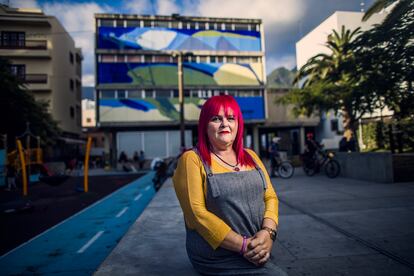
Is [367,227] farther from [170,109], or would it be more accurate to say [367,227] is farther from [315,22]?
[170,109]

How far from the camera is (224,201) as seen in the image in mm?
1560

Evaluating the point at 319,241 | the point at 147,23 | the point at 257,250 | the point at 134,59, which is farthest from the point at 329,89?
the point at 147,23

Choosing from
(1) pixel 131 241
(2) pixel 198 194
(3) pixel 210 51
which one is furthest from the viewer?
(3) pixel 210 51

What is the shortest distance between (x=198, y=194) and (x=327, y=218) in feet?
11.4

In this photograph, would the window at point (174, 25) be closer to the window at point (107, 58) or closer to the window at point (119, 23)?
the window at point (119, 23)

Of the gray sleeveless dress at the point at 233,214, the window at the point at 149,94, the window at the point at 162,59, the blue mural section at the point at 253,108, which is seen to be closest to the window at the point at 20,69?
the gray sleeveless dress at the point at 233,214

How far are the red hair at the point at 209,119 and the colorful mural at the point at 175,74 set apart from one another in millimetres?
25495

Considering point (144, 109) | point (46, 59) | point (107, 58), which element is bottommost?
point (46, 59)

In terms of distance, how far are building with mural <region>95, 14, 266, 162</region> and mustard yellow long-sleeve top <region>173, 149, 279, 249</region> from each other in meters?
24.1

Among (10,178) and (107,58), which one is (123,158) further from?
(10,178)

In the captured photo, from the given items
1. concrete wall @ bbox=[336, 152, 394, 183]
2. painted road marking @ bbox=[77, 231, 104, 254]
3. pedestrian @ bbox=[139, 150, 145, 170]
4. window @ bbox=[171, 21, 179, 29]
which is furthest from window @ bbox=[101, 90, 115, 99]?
painted road marking @ bbox=[77, 231, 104, 254]

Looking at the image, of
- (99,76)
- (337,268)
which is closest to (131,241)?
(337,268)

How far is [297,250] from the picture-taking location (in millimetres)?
2904

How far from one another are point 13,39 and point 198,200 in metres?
2.96
